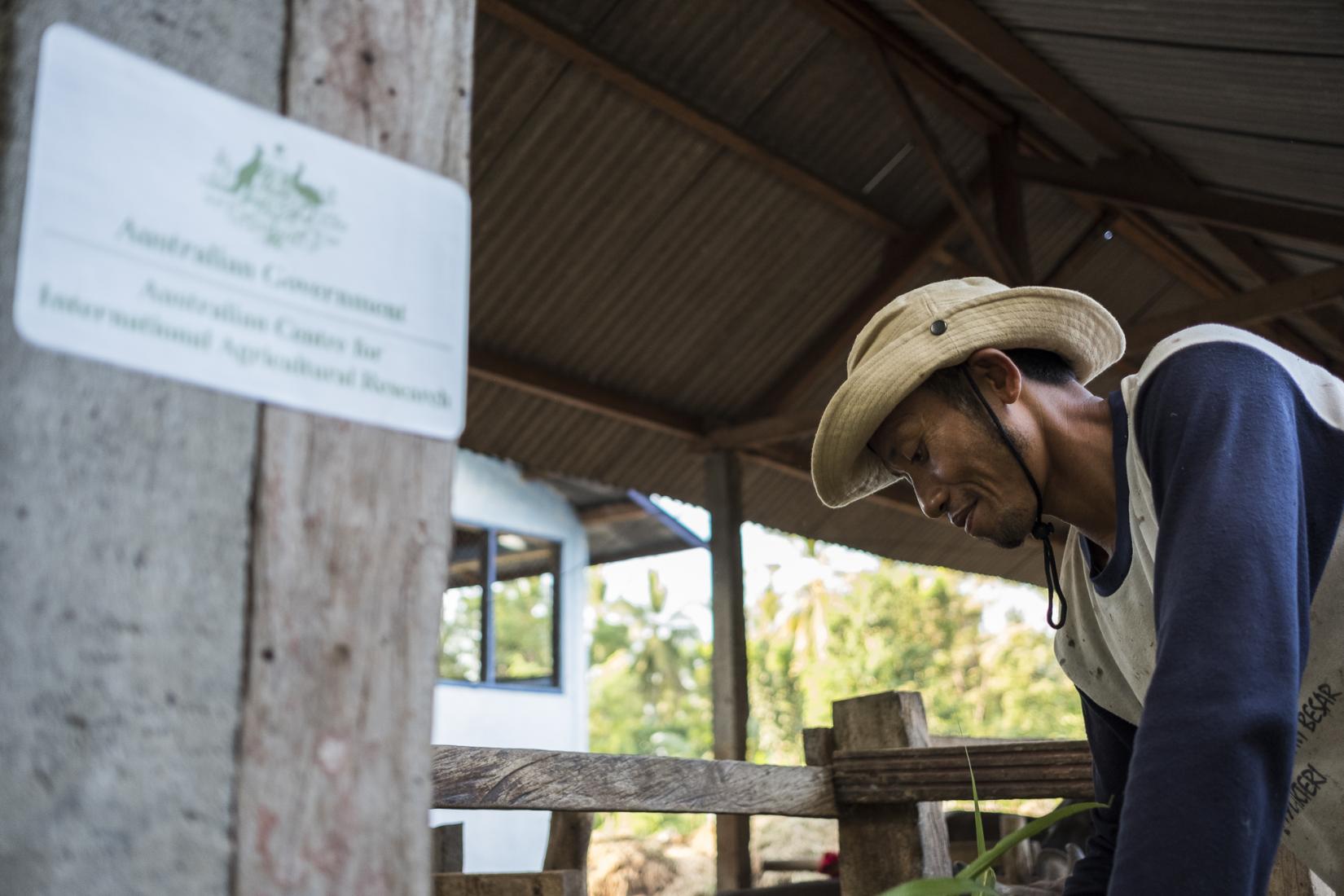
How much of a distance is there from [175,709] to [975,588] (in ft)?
66.0

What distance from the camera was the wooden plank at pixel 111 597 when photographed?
0.66 metres

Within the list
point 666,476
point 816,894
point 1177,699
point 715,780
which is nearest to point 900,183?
point 666,476

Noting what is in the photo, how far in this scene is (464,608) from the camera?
43.7ft

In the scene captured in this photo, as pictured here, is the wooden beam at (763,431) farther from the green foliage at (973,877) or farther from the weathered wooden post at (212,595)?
the weathered wooden post at (212,595)

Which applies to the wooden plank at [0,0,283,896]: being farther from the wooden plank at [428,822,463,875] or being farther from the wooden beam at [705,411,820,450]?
the wooden beam at [705,411,820,450]

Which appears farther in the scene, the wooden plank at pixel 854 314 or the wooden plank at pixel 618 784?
the wooden plank at pixel 854 314

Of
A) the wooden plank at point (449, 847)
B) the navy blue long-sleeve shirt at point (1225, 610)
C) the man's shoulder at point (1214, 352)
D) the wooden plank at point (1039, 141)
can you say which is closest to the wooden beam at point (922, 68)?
the wooden plank at point (1039, 141)

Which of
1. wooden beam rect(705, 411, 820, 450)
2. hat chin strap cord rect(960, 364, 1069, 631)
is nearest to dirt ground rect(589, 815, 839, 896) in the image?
wooden beam rect(705, 411, 820, 450)

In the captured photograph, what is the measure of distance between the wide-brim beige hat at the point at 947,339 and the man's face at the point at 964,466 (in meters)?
0.04

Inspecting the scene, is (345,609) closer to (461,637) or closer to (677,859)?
(677,859)

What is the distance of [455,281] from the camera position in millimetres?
883

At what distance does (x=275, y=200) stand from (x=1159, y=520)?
0.90 metres

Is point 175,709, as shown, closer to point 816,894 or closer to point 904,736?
point 904,736

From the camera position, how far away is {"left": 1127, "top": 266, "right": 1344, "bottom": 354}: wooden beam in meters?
5.37
